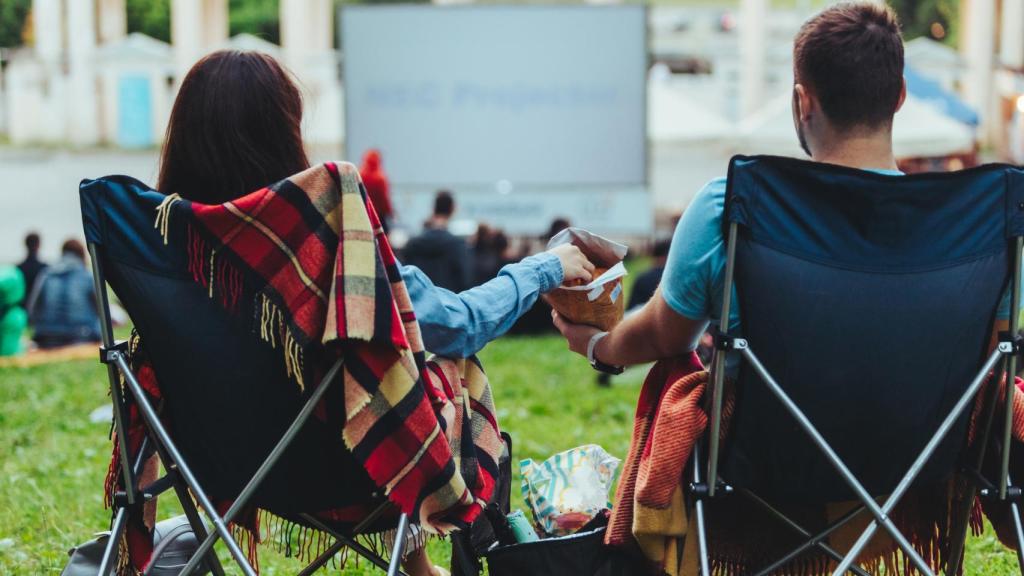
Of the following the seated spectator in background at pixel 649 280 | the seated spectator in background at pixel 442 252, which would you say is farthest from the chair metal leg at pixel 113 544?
the seated spectator in background at pixel 442 252

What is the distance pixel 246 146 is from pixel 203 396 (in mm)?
492

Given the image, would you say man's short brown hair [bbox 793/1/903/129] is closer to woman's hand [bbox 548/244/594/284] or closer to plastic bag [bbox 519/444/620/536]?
woman's hand [bbox 548/244/594/284]

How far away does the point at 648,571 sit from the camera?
264 cm

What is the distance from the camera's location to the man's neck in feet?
8.11

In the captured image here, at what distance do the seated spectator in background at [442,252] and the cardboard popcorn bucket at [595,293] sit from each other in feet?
26.0

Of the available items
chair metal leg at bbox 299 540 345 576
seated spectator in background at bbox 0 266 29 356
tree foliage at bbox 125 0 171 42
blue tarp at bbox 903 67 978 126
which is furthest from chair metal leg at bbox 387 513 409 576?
tree foliage at bbox 125 0 171 42

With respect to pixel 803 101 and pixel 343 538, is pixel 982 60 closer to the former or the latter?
pixel 803 101

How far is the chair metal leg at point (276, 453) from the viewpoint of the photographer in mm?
2287

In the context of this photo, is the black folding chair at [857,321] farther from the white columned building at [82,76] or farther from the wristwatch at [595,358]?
the white columned building at [82,76]

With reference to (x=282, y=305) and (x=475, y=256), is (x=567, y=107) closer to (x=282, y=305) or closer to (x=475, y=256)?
(x=475, y=256)

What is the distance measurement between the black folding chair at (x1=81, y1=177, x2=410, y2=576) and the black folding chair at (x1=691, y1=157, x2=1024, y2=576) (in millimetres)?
726

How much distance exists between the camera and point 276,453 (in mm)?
2328

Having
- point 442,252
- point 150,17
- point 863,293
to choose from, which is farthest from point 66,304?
point 150,17

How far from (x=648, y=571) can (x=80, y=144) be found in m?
31.1
